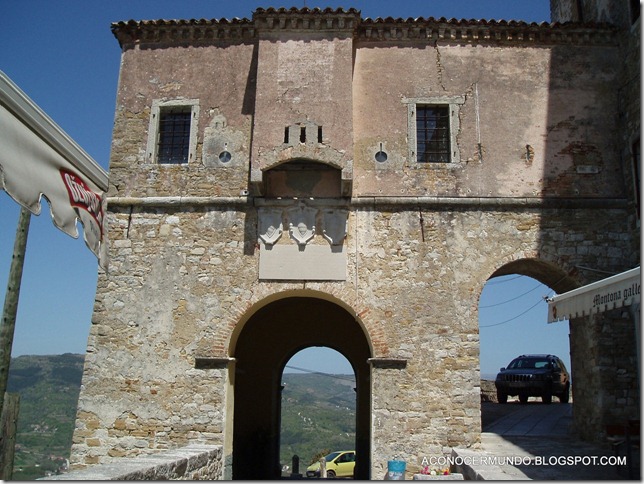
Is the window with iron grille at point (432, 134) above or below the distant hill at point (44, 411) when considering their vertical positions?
above

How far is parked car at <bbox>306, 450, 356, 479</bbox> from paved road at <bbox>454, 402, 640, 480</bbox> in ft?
30.3

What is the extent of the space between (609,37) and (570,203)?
141 inches

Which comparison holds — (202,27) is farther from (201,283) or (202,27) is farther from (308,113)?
(201,283)

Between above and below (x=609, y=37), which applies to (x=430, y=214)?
below

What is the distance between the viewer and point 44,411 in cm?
5666

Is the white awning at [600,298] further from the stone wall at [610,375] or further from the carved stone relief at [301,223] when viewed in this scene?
the carved stone relief at [301,223]

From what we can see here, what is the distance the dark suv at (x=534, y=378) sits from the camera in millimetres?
18750

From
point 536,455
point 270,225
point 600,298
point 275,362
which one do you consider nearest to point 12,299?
point 270,225

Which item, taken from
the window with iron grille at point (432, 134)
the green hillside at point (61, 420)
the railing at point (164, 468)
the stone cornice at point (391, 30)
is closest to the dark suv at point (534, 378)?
the window with iron grille at point (432, 134)

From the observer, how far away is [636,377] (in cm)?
1127

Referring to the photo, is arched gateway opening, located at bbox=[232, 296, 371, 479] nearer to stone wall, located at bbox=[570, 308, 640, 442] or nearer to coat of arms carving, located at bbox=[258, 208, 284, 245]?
coat of arms carving, located at bbox=[258, 208, 284, 245]

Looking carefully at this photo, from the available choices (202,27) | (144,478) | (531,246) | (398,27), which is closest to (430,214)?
(531,246)

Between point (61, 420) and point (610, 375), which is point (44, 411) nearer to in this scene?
point (61, 420)

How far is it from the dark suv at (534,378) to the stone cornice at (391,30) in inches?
399
